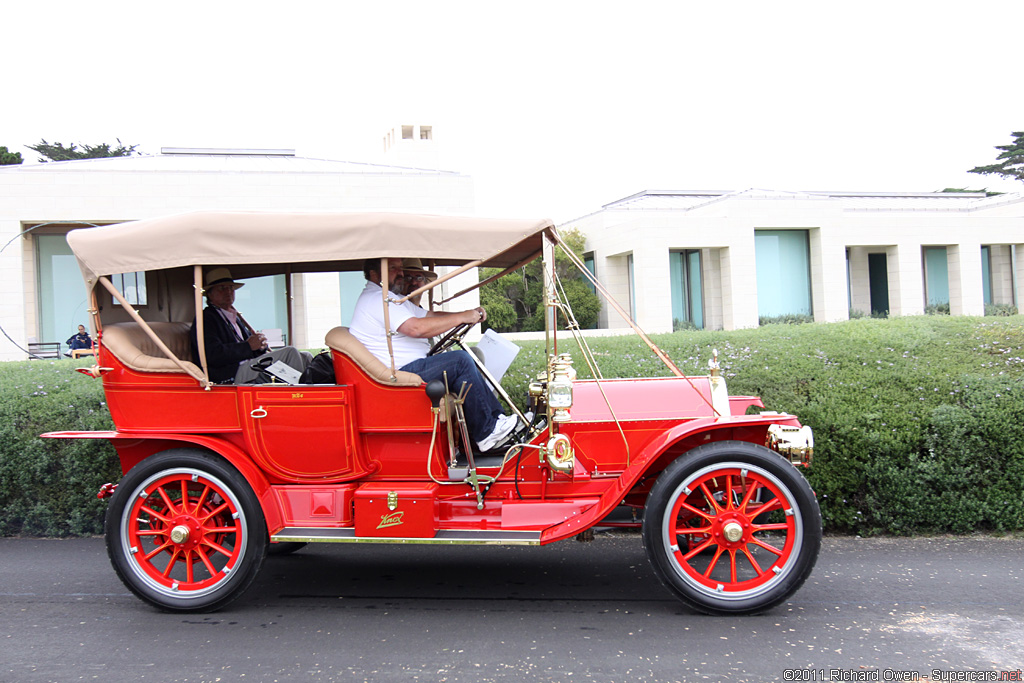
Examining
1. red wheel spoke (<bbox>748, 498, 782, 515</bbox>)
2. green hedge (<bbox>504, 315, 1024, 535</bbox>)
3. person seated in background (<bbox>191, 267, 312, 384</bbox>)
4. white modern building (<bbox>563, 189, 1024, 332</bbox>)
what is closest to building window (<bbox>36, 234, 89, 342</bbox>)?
white modern building (<bbox>563, 189, 1024, 332</bbox>)

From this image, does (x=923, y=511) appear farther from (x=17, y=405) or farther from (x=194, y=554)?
(x=17, y=405)

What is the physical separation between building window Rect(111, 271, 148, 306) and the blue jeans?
168cm

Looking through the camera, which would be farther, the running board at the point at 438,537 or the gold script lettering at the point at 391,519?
the gold script lettering at the point at 391,519

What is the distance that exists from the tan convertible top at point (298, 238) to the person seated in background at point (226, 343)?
1.64 feet

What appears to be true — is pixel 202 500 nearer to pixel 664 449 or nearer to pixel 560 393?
pixel 560 393

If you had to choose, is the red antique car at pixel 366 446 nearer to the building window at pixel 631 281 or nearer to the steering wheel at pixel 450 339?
the steering wheel at pixel 450 339

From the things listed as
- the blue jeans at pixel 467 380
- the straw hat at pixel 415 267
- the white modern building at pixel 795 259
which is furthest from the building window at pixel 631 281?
the blue jeans at pixel 467 380

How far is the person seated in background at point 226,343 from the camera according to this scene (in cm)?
458

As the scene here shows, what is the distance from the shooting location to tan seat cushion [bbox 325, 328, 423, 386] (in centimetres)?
416

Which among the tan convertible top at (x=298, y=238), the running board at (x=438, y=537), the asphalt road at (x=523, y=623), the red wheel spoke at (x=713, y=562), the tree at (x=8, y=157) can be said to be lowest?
the asphalt road at (x=523, y=623)

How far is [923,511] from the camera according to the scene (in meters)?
5.14

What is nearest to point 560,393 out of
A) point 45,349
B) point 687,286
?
point 45,349

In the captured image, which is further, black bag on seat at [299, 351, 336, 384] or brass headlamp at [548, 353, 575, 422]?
black bag on seat at [299, 351, 336, 384]

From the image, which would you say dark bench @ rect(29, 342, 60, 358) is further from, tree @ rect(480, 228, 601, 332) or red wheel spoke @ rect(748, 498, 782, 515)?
red wheel spoke @ rect(748, 498, 782, 515)
